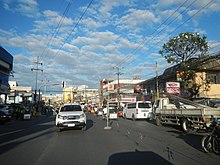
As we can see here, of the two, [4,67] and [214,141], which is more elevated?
[4,67]

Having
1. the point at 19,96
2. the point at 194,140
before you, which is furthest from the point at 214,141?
the point at 19,96

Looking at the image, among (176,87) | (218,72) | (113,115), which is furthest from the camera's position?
(218,72)

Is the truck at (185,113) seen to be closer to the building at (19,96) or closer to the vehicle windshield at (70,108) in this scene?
the vehicle windshield at (70,108)

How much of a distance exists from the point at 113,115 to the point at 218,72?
52.5ft

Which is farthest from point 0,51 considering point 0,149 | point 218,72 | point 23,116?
point 218,72

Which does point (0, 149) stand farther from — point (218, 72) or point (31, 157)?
point (218, 72)

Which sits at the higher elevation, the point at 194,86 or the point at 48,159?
the point at 194,86

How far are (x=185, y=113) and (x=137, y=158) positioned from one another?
25.6 ft

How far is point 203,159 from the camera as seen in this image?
6.90 m

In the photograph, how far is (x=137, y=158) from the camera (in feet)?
22.9

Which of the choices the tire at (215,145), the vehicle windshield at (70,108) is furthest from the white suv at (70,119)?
the tire at (215,145)

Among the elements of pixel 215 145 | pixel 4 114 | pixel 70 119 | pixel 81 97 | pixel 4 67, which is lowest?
pixel 215 145

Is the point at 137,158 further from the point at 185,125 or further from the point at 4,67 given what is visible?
the point at 4,67

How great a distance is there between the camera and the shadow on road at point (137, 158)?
21.4ft
